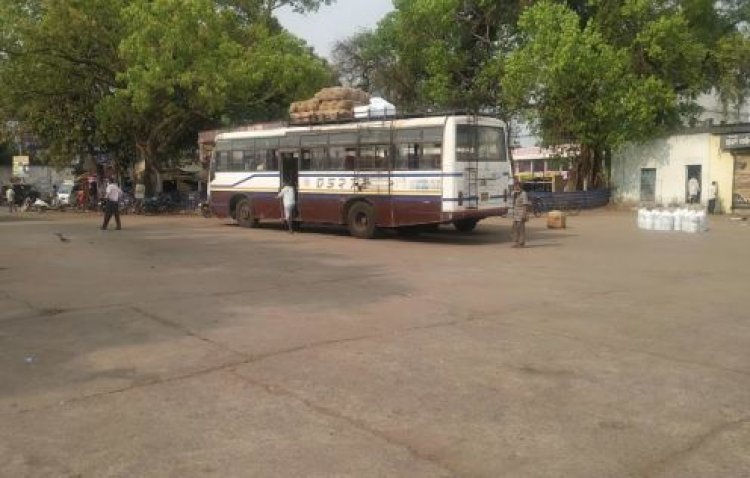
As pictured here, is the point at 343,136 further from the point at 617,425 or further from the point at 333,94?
the point at 617,425

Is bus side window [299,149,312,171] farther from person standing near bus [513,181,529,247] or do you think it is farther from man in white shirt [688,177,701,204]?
man in white shirt [688,177,701,204]

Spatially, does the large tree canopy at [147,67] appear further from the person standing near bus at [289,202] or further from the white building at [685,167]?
the white building at [685,167]

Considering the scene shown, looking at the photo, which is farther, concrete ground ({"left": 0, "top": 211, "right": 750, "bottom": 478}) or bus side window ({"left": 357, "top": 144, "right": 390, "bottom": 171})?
bus side window ({"left": 357, "top": 144, "right": 390, "bottom": 171})

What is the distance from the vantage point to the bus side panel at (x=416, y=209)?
1791 cm

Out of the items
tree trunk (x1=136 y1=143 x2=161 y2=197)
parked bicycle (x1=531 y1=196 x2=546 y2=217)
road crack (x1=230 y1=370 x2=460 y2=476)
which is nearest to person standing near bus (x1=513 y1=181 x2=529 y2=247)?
road crack (x1=230 y1=370 x2=460 y2=476)

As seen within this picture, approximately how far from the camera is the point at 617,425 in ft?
16.9

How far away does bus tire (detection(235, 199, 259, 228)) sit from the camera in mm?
23609

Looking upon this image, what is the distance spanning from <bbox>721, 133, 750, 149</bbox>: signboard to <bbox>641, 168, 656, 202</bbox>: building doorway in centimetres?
377

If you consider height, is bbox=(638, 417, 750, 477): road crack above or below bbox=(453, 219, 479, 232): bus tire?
below

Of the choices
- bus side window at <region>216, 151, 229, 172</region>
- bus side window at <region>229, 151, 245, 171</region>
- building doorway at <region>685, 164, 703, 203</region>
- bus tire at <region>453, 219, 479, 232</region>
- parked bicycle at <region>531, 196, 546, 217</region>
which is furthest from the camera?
building doorway at <region>685, 164, 703, 203</region>

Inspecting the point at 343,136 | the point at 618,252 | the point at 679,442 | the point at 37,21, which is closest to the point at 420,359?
the point at 679,442

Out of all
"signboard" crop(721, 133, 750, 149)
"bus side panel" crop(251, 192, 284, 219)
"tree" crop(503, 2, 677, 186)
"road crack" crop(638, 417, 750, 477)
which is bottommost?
"road crack" crop(638, 417, 750, 477)

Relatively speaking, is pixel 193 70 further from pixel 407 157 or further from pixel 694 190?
pixel 694 190

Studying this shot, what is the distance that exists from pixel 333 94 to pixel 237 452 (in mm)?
17812
